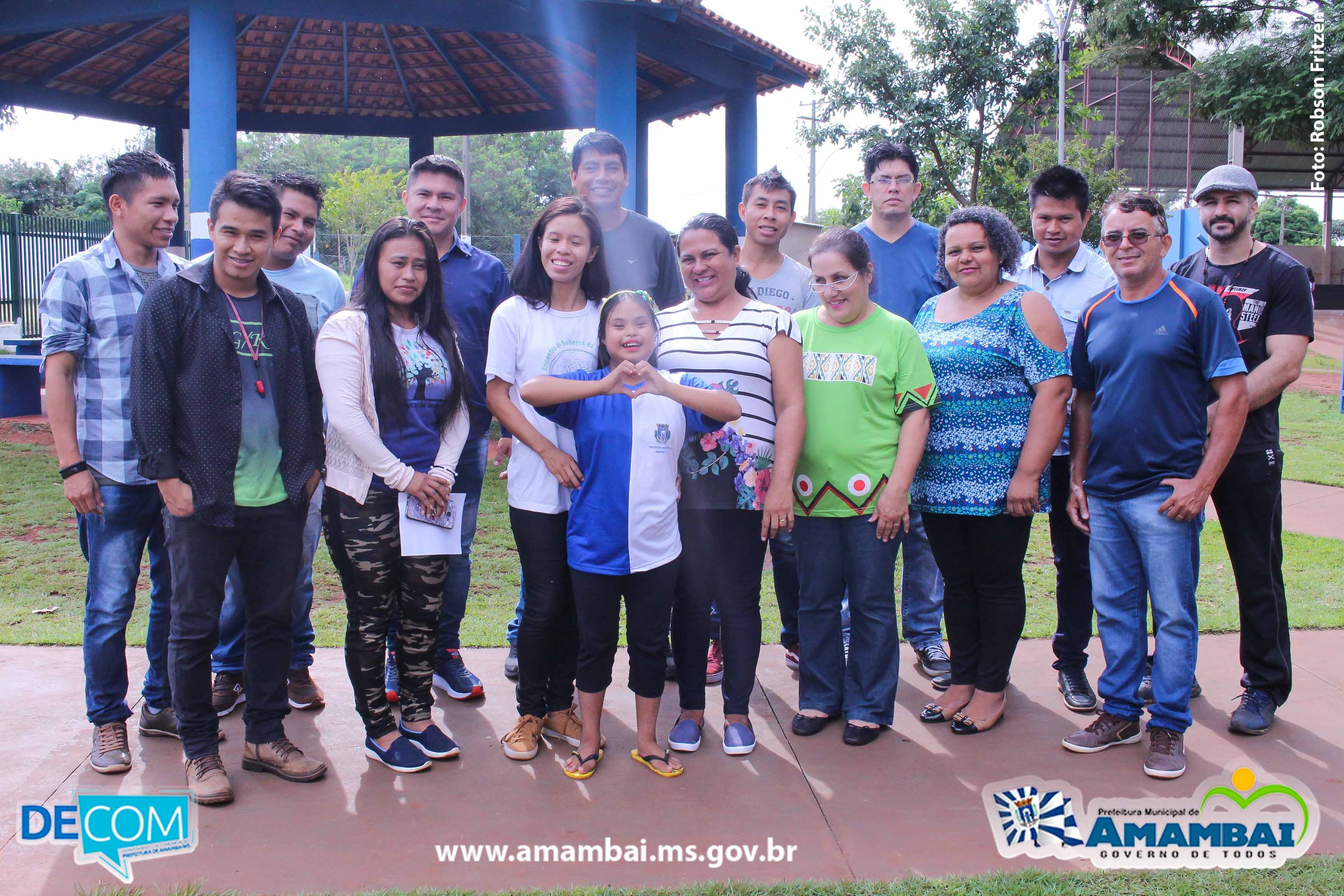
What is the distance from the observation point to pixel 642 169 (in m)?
11.1

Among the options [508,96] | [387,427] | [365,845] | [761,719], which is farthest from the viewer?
[508,96]

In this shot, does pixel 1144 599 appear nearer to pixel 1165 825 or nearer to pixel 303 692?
pixel 1165 825

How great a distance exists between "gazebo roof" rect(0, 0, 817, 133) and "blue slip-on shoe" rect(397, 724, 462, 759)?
7.48 metres

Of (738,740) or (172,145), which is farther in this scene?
(172,145)

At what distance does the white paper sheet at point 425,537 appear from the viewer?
324 cm

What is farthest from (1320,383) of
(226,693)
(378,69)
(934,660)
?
(226,693)

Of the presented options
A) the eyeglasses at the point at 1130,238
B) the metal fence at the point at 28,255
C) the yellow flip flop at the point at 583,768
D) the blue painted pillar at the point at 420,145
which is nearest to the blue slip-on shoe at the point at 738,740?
the yellow flip flop at the point at 583,768

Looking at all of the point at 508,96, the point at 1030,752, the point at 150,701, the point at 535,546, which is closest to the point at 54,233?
the point at 508,96

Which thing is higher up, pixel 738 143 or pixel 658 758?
pixel 738 143

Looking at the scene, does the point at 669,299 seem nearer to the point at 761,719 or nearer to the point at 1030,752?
the point at 761,719

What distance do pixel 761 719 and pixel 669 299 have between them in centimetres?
172

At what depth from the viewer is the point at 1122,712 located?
11.6 feet

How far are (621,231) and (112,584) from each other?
7.44 ft

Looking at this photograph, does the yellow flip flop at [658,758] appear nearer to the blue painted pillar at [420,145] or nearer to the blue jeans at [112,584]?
the blue jeans at [112,584]
